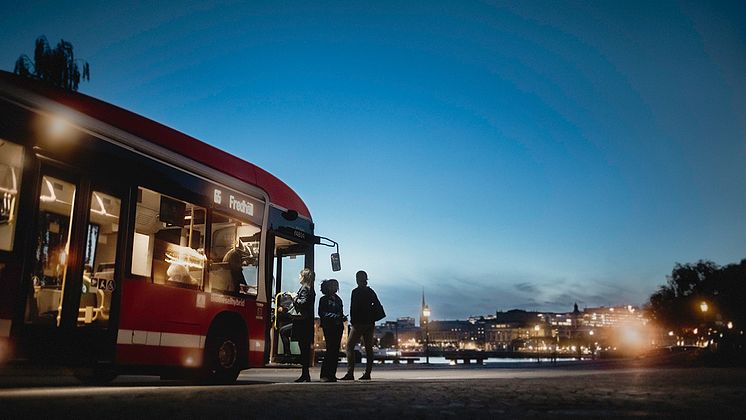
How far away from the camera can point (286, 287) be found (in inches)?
464

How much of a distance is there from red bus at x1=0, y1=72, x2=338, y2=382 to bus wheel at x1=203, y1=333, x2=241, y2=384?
0.09ft

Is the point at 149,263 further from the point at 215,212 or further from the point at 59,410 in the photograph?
the point at 59,410

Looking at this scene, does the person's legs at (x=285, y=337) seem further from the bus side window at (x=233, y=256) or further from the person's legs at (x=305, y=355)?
the bus side window at (x=233, y=256)

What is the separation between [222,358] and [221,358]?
33 millimetres

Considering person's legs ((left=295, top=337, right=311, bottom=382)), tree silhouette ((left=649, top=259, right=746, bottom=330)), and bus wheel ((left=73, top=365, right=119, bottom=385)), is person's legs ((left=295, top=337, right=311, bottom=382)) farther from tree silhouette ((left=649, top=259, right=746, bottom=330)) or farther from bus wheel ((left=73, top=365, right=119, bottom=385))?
tree silhouette ((left=649, top=259, right=746, bottom=330))

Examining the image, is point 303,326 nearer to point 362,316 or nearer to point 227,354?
point 362,316

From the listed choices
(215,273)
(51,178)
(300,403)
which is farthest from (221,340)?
(300,403)

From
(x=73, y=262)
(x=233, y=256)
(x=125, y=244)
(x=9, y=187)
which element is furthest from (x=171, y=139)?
(x=9, y=187)

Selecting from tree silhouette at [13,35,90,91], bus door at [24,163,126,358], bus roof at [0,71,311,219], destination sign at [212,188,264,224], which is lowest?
bus door at [24,163,126,358]

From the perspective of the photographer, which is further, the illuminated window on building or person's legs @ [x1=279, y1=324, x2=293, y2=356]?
person's legs @ [x1=279, y1=324, x2=293, y2=356]

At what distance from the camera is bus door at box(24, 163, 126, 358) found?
7379mm

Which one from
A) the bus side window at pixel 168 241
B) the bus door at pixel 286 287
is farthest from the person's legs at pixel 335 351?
the bus side window at pixel 168 241

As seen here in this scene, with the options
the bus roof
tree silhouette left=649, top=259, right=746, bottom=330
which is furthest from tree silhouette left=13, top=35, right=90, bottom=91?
tree silhouette left=649, top=259, right=746, bottom=330

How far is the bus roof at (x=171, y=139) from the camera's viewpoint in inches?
308
